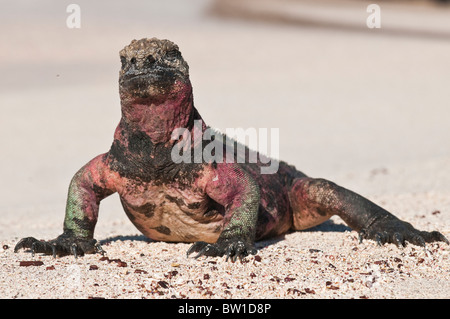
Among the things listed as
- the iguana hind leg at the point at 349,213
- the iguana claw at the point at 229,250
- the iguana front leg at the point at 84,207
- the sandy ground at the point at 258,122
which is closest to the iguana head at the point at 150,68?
the iguana front leg at the point at 84,207

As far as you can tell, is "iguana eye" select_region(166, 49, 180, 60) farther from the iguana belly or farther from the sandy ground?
the sandy ground

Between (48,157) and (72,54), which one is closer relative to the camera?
(48,157)

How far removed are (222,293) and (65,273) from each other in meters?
1.13

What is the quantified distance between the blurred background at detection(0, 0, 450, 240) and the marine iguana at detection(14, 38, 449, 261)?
150 centimetres

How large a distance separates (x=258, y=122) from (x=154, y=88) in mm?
13172

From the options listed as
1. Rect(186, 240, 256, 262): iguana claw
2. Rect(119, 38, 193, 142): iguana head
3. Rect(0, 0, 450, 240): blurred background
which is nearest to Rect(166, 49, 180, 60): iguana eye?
Rect(119, 38, 193, 142): iguana head

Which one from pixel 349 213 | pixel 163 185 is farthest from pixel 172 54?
pixel 349 213

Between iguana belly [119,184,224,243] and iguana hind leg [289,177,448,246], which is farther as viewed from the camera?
iguana hind leg [289,177,448,246]

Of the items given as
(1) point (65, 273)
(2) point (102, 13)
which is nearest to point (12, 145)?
(1) point (65, 273)

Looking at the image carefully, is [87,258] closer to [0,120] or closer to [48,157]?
[48,157]

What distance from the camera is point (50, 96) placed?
22.1m

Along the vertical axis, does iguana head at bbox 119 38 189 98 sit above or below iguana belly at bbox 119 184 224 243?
above

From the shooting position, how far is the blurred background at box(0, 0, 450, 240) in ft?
45.4

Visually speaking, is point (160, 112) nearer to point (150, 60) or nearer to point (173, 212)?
point (150, 60)
